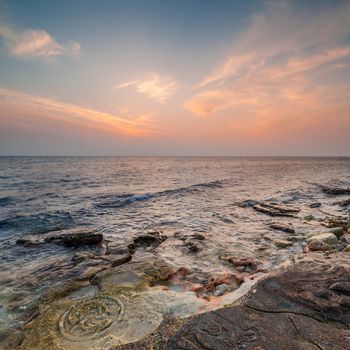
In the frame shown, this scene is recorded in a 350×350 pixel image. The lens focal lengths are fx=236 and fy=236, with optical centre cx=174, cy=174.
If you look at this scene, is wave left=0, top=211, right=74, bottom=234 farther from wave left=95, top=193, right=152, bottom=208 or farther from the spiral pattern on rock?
the spiral pattern on rock

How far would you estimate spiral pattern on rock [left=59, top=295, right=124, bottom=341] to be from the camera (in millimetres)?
4156

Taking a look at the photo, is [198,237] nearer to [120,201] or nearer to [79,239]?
[79,239]

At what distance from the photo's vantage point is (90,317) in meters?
4.57

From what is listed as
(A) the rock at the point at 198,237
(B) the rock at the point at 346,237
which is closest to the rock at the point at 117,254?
(A) the rock at the point at 198,237

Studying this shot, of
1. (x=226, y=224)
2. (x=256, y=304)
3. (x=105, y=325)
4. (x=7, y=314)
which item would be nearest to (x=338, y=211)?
(x=226, y=224)

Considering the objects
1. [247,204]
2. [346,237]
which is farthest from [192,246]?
[247,204]

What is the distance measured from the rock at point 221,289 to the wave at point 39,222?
10.2 meters

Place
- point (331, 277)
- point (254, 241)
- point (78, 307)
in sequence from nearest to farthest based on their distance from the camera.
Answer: point (331, 277) → point (78, 307) → point (254, 241)

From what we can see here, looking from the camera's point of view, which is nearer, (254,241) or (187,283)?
(187,283)

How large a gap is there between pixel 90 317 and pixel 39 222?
11.7 metres

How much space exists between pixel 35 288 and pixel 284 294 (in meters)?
6.18

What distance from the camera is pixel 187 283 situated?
633 centimetres

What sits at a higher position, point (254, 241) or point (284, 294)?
point (284, 294)

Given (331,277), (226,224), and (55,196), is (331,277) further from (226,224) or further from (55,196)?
(55,196)
